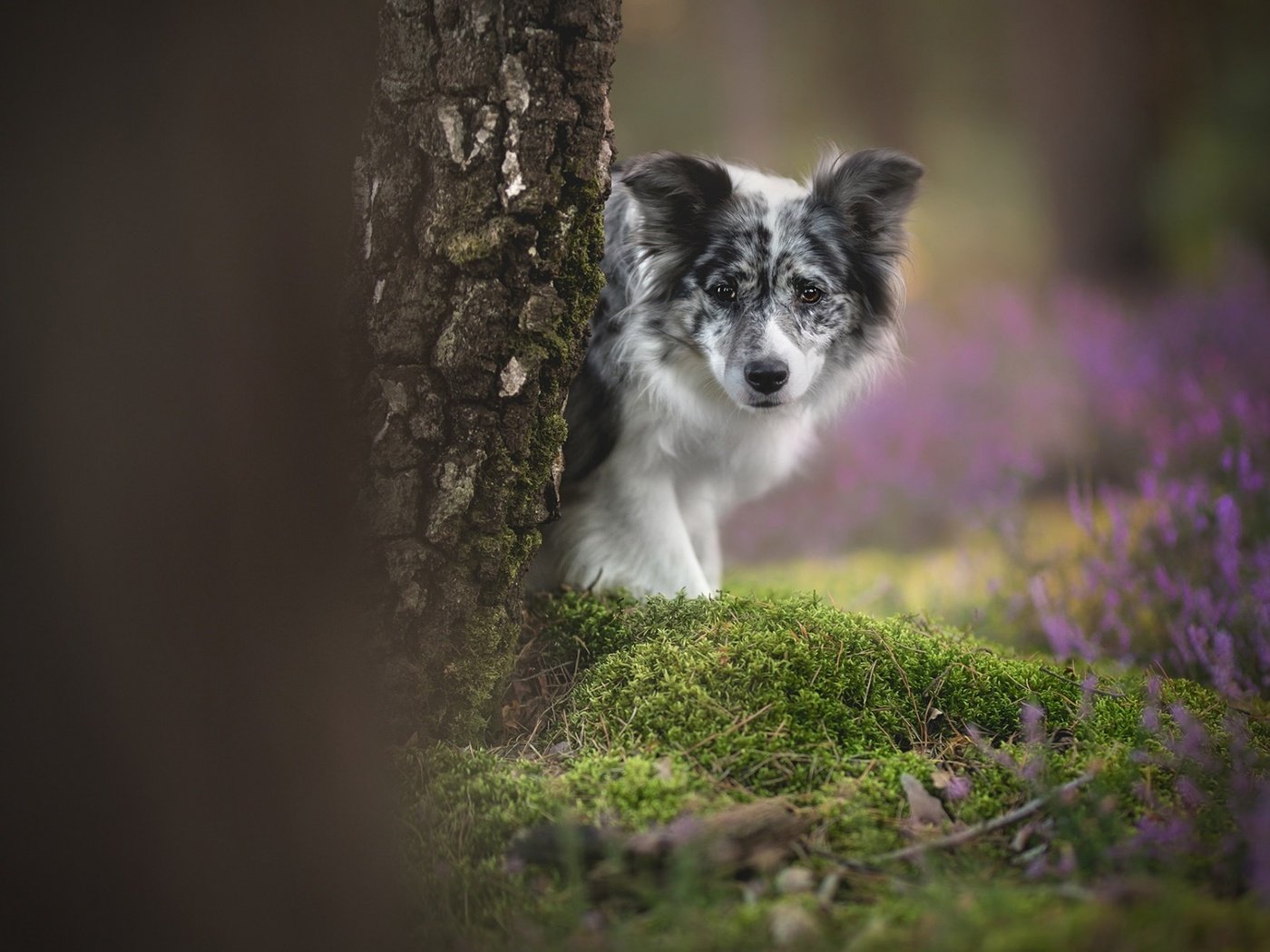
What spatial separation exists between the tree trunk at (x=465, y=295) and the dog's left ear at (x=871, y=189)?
1.40 meters

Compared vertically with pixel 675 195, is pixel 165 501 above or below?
below

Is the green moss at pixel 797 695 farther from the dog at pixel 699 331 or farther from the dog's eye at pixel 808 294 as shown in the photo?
the dog's eye at pixel 808 294

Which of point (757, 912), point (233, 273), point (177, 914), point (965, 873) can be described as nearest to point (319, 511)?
point (233, 273)

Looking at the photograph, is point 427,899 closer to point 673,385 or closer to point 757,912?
point 757,912

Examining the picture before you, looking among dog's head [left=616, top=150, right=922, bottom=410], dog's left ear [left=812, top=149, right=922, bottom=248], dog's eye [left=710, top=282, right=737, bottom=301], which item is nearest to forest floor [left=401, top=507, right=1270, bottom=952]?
dog's head [left=616, top=150, right=922, bottom=410]

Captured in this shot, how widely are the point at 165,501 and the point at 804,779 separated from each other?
1539mm

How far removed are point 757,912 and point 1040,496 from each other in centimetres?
561

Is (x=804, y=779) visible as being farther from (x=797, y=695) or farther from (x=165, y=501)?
(x=165, y=501)

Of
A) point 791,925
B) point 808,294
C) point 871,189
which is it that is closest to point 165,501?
point 791,925

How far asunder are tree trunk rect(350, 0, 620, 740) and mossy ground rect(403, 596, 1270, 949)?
1.18 feet

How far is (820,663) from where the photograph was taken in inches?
97.3

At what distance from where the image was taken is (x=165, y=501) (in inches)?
72.7

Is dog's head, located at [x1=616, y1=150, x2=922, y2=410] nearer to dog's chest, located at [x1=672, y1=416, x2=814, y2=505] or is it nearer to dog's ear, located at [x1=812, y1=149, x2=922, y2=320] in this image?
dog's ear, located at [x1=812, y1=149, x2=922, y2=320]

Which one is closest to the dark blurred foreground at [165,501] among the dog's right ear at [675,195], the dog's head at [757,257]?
the dog's right ear at [675,195]
